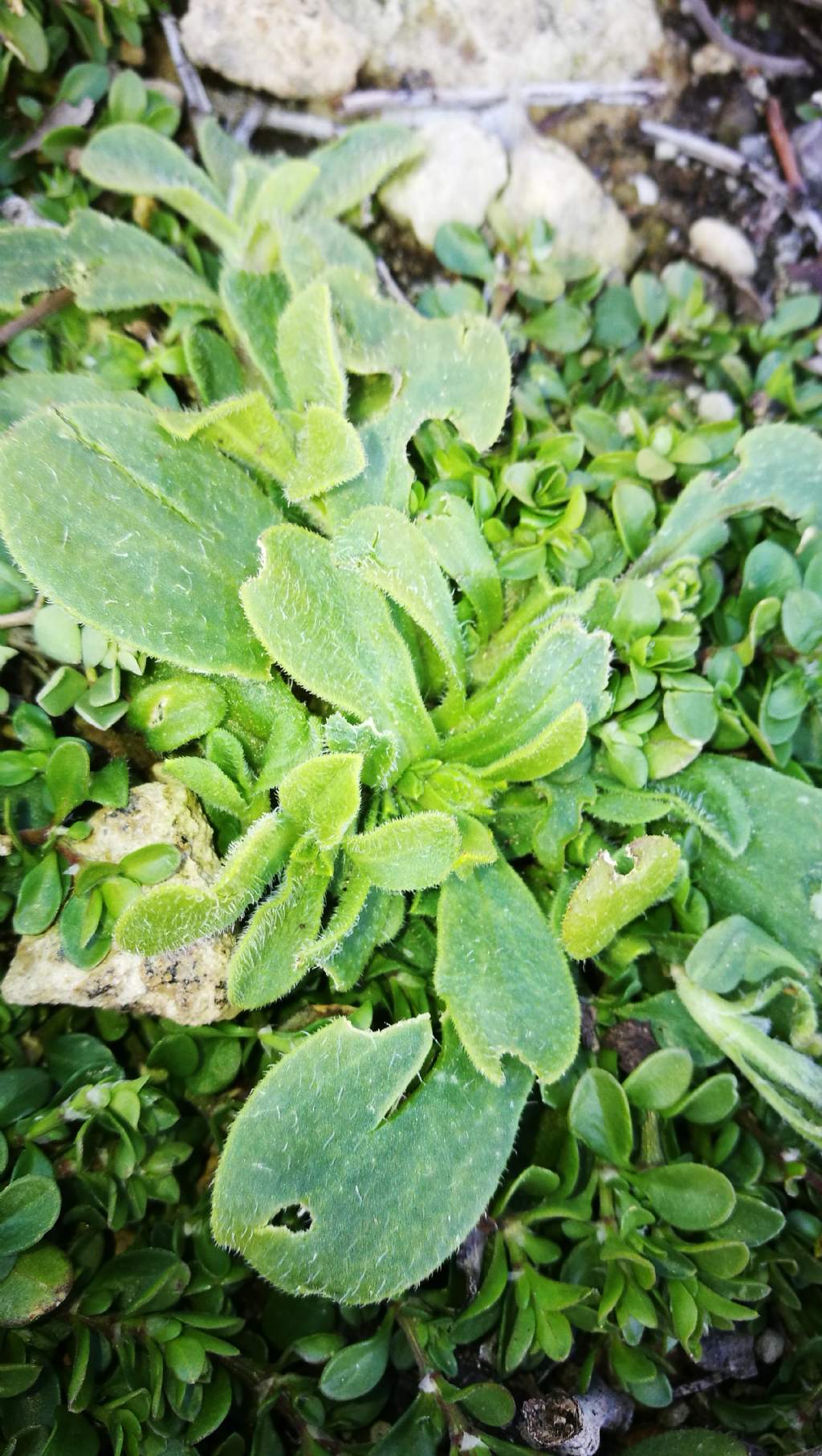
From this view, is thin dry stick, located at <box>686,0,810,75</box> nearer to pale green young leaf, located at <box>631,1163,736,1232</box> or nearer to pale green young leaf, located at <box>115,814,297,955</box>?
pale green young leaf, located at <box>115,814,297,955</box>

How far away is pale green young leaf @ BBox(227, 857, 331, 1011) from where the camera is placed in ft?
5.31

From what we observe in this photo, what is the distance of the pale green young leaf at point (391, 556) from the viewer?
1.83 m

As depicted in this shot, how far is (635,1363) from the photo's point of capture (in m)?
1.67

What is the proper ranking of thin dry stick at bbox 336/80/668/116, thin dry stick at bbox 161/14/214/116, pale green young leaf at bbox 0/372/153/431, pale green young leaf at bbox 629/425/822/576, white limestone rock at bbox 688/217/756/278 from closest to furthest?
pale green young leaf at bbox 0/372/153/431 → pale green young leaf at bbox 629/425/822/576 → thin dry stick at bbox 161/14/214/116 → thin dry stick at bbox 336/80/668/116 → white limestone rock at bbox 688/217/756/278

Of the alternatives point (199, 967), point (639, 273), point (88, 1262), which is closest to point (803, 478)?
point (639, 273)

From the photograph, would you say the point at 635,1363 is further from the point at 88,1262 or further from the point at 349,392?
the point at 349,392

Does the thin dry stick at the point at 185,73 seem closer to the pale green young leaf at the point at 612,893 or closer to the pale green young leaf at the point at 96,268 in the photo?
the pale green young leaf at the point at 96,268

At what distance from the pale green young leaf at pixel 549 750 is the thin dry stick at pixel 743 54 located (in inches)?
85.6

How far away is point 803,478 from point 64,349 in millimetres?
1666

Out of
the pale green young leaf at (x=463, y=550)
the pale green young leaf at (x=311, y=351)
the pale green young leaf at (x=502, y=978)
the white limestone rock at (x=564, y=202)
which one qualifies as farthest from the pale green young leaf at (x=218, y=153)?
the pale green young leaf at (x=502, y=978)

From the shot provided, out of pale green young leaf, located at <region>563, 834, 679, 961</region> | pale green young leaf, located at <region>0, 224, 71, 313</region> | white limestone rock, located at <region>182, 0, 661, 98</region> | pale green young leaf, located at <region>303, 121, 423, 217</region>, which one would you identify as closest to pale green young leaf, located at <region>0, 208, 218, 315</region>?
pale green young leaf, located at <region>0, 224, 71, 313</region>

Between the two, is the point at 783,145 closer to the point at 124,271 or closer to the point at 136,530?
the point at 124,271

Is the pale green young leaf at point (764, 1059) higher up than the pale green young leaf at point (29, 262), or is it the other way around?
the pale green young leaf at point (29, 262)

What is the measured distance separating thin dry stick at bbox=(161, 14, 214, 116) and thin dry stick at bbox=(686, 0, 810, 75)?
144 cm
